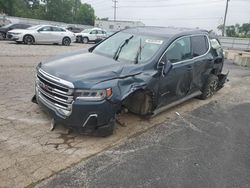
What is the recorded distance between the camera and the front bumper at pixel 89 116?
378 cm

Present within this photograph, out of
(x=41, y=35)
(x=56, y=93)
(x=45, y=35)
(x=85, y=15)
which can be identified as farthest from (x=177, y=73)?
(x=85, y=15)

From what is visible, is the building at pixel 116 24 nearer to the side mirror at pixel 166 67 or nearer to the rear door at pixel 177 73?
the rear door at pixel 177 73

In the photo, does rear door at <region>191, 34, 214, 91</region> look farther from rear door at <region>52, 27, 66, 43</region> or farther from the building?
the building

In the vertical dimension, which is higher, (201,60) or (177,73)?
(201,60)

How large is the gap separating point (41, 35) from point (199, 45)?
1432cm

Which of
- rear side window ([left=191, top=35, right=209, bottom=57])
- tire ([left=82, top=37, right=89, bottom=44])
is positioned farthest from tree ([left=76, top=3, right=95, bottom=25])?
rear side window ([left=191, top=35, right=209, bottom=57])

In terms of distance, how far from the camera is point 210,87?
271 inches

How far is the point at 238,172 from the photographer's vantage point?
3562 millimetres

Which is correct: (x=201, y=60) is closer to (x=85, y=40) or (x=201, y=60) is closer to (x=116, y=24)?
Answer: (x=85, y=40)

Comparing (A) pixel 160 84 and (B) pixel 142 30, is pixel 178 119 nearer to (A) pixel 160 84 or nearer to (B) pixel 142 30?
(A) pixel 160 84

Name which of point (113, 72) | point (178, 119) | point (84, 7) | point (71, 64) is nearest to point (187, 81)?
point (178, 119)

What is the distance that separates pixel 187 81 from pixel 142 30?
1497mm

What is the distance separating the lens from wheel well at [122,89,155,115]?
4705mm

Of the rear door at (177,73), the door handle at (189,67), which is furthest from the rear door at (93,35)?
the door handle at (189,67)
